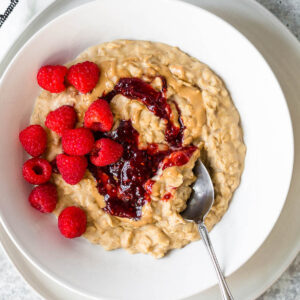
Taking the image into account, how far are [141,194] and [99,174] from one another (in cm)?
24

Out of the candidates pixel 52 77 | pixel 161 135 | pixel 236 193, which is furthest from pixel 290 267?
pixel 52 77

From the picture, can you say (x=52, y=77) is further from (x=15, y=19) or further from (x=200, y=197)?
(x=200, y=197)

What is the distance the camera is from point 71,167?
7.37 ft

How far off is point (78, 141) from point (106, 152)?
0.14 metres

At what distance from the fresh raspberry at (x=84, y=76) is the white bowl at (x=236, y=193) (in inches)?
6.4

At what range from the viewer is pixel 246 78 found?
2.34m

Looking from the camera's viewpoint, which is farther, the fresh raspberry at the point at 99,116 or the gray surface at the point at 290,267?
the gray surface at the point at 290,267

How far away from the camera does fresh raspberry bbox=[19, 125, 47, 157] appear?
2.30 metres

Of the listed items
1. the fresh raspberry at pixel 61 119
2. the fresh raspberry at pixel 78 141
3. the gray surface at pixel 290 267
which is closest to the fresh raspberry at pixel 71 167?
the fresh raspberry at pixel 78 141

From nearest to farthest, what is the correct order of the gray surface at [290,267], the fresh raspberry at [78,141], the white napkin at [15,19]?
the fresh raspberry at [78,141] < the gray surface at [290,267] < the white napkin at [15,19]

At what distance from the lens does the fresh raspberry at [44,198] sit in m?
2.33

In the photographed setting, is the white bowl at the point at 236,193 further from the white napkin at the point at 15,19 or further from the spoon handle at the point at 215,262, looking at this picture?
the white napkin at the point at 15,19

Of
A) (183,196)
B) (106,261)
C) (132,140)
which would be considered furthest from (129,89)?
(106,261)

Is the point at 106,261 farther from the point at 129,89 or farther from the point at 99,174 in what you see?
the point at 129,89
